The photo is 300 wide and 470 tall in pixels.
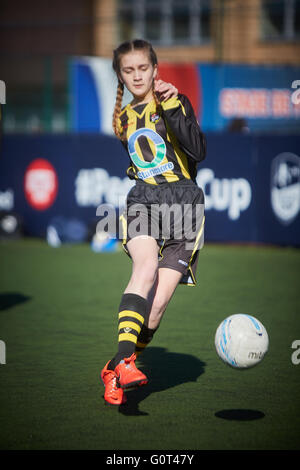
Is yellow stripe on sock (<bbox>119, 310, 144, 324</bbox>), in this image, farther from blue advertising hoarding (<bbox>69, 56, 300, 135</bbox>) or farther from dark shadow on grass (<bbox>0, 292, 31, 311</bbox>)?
blue advertising hoarding (<bbox>69, 56, 300, 135</bbox>)

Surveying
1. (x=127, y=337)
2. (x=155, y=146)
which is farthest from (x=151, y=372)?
(x=155, y=146)

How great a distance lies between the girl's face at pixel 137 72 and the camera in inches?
161

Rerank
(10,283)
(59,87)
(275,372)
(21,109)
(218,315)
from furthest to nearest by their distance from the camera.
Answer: (21,109), (59,87), (10,283), (218,315), (275,372)

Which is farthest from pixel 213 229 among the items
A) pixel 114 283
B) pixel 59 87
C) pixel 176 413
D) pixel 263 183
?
pixel 59 87

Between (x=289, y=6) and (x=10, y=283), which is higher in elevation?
(x=289, y=6)

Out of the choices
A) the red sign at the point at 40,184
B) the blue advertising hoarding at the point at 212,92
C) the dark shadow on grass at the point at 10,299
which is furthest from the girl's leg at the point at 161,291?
the blue advertising hoarding at the point at 212,92

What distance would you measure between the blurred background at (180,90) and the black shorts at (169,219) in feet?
17.4

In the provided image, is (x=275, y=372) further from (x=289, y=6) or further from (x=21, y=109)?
(x=21, y=109)

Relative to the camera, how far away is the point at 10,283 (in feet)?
29.7

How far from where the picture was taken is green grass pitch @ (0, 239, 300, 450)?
361cm

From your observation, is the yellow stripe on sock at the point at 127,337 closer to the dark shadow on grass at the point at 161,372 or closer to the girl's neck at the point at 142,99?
the dark shadow on grass at the point at 161,372

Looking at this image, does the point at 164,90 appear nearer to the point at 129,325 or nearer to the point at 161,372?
the point at 129,325

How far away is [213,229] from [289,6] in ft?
33.9

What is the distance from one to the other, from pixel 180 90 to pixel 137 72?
44.5 ft
